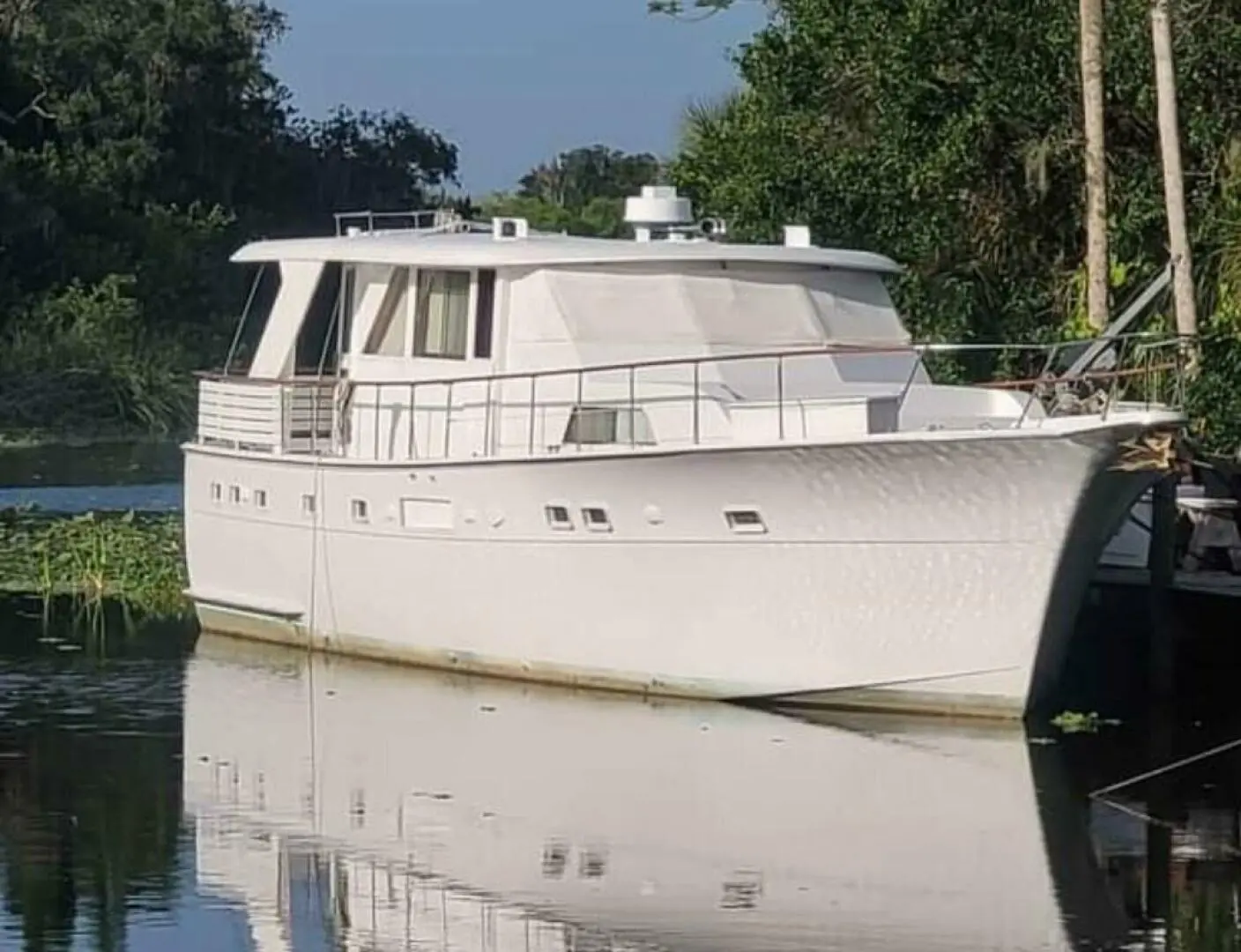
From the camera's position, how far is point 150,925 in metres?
15.3

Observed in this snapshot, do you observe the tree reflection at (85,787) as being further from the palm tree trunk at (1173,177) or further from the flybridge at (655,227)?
the palm tree trunk at (1173,177)

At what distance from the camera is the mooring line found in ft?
61.4

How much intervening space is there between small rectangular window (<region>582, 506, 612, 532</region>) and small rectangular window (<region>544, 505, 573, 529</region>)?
0.50 ft

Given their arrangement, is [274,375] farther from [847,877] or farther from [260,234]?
[260,234]

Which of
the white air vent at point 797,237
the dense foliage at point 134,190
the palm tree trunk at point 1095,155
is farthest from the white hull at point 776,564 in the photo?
the dense foliage at point 134,190

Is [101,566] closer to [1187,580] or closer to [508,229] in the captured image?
[508,229]

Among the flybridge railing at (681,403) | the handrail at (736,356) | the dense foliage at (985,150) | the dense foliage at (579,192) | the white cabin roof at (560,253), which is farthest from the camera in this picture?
the dense foliage at (579,192)

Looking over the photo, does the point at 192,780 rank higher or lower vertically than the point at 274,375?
lower

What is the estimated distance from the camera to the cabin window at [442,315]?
23.3 metres

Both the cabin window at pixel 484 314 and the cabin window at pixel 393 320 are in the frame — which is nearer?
the cabin window at pixel 484 314

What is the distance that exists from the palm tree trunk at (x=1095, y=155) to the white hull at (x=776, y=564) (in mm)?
5543

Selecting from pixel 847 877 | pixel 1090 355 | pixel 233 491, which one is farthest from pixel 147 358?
pixel 847 877

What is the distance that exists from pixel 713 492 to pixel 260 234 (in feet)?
204

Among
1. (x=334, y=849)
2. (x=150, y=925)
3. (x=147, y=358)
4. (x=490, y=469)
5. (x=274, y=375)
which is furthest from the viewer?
(x=147, y=358)
